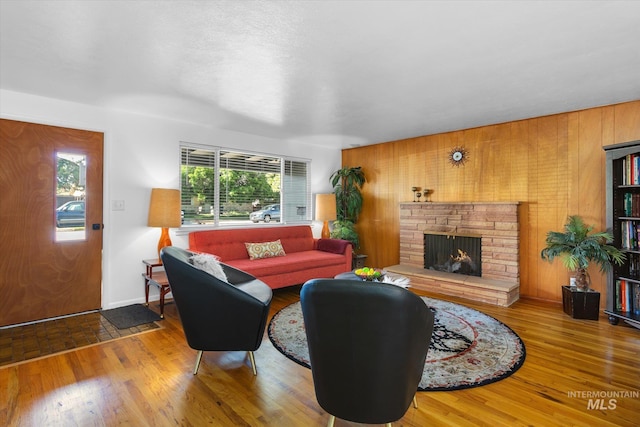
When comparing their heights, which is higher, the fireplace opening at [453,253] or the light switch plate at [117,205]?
the light switch plate at [117,205]

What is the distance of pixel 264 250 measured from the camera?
4.61 metres

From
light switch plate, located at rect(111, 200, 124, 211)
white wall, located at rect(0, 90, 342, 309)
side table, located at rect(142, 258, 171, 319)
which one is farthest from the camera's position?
light switch plate, located at rect(111, 200, 124, 211)

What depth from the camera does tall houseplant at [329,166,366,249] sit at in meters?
5.93

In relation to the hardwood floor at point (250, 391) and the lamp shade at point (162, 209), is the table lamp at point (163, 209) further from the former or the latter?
the hardwood floor at point (250, 391)

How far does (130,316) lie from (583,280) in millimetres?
5044

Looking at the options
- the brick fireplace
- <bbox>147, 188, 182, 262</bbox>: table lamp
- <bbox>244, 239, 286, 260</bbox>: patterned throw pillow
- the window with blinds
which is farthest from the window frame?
the brick fireplace

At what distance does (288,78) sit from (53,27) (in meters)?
1.65

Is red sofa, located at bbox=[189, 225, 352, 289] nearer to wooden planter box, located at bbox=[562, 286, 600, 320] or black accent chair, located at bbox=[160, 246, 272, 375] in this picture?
black accent chair, located at bbox=[160, 246, 272, 375]

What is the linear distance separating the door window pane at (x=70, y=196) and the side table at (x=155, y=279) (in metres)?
0.79

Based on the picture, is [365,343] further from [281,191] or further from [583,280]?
[281,191]

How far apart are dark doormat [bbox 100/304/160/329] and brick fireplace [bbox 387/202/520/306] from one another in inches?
134

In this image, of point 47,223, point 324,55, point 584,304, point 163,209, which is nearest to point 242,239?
point 163,209

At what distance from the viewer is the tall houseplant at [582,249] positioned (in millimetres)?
3377

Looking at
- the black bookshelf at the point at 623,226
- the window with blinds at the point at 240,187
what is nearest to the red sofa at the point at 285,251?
the window with blinds at the point at 240,187
